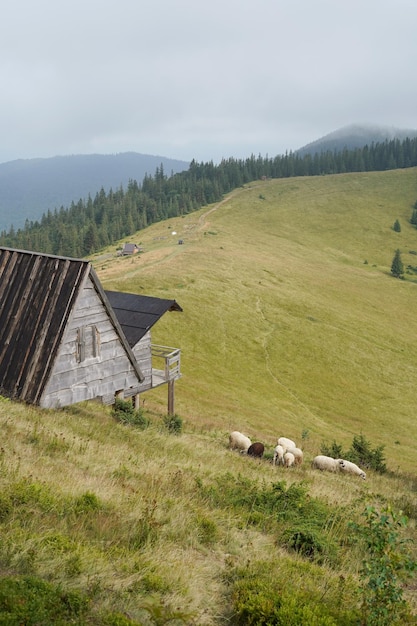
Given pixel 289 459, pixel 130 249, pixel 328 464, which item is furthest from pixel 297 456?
pixel 130 249

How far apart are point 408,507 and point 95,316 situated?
1419 centimetres

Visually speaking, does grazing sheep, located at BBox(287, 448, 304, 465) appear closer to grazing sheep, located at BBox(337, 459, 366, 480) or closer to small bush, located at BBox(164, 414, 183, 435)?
grazing sheep, located at BBox(337, 459, 366, 480)

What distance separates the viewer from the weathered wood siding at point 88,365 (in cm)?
1959

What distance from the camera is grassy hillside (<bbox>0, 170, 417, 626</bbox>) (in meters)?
7.45

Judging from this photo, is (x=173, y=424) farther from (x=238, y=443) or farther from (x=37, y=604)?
(x=37, y=604)

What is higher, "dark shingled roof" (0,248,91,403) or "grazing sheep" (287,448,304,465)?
"dark shingled roof" (0,248,91,403)

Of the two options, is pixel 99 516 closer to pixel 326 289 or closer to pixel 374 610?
pixel 374 610

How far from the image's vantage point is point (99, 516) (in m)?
9.52

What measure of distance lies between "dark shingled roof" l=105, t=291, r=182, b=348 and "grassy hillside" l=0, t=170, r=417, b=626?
5680mm

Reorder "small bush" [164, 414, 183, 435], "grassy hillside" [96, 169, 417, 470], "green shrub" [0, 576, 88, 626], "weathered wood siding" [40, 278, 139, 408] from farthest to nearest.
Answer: "grassy hillside" [96, 169, 417, 470]
"small bush" [164, 414, 183, 435]
"weathered wood siding" [40, 278, 139, 408]
"green shrub" [0, 576, 88, 626]

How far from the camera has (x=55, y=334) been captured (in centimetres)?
1884

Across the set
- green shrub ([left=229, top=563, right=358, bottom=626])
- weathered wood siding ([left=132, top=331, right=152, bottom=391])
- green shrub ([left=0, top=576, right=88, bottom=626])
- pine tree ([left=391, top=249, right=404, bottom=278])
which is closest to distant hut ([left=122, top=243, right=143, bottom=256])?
pine tree ([left=391, top=249, right=404, bottom=278])

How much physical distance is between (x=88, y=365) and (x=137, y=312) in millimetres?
11750

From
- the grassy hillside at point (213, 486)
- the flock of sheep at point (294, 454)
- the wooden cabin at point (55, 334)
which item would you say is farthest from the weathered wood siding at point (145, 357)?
the wooden cabin at point (55, 334)
